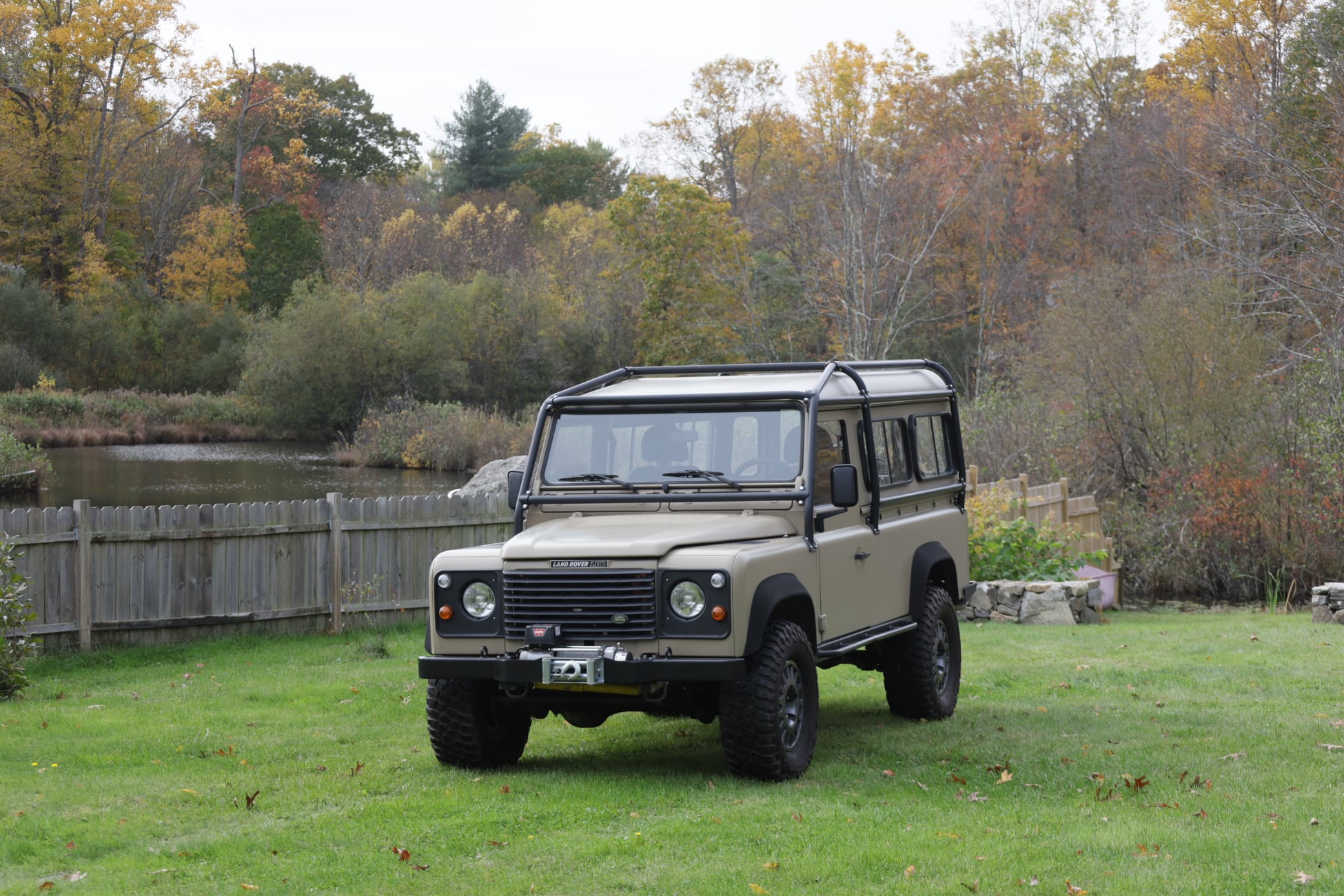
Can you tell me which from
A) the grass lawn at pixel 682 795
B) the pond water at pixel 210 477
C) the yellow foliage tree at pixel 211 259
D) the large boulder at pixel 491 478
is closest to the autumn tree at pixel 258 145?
the yellow foliage tree at pixel 211 259

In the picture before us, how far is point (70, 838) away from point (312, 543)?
24.7 ft

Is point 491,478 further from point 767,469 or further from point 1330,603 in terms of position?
point 767,469

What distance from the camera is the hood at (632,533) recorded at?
7.15 meters

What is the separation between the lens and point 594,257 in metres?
63.4

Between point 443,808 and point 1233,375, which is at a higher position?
point 1233,375

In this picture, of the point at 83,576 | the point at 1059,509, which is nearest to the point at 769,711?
the point at 83,576

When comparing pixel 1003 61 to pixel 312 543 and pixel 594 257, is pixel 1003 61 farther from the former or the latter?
pixel 312 543

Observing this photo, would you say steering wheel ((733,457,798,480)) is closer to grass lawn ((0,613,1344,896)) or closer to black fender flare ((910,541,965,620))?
grass lawn ((0,613,1344,896))

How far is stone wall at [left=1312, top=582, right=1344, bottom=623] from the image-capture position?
50.2ft

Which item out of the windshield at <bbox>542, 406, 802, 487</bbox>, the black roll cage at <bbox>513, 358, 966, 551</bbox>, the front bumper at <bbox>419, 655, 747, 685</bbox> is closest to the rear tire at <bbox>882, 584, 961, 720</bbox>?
the black roll cage at <bbox>513, 358, 966, 551</bbox>

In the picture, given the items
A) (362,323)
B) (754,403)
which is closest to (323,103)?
(362,323)

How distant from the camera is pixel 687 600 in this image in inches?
278

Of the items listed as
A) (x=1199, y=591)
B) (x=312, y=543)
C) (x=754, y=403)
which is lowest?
(x=1199, y=591)

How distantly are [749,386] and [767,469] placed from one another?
2.15 feet
